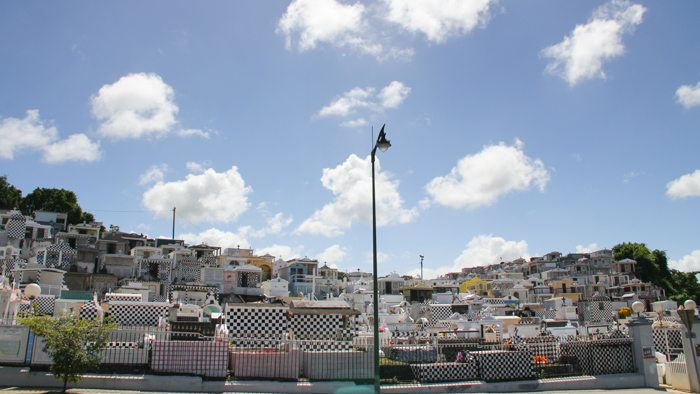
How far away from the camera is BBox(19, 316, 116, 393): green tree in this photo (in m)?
12.9

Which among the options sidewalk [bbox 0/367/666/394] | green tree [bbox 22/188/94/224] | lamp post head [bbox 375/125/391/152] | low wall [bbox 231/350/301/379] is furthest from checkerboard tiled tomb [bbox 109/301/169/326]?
green tree [bbox 22/188/94/224]

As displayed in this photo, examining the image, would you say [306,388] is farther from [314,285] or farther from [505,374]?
[314,285]

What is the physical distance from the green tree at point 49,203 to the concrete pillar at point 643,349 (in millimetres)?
73932

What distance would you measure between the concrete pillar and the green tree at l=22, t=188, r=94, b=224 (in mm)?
73932

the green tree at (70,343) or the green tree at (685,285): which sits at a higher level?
the green tree at (685,285)

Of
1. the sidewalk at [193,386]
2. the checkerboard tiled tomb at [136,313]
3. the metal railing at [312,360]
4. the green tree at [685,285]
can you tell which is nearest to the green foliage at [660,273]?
the green tree at [685,285]

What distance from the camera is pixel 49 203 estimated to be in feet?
231

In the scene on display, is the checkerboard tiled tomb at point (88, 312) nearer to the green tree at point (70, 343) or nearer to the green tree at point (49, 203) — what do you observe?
the green tree at point (70, 343)

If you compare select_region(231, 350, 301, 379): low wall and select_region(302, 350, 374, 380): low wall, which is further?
select_region(302, 350, 374, 380): low wall

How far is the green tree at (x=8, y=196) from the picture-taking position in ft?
221

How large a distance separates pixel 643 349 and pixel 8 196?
79.4 m

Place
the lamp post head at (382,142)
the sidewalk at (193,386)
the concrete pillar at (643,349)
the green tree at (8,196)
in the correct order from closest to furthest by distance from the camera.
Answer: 1. the lamp post head at (382,142)
2. the sidewalk at (193,386)
3. the concrete pillar at (643,349)
4. the green tree at (8,196)

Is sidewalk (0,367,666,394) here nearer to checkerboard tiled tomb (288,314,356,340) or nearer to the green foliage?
checkerboard tiled tomb (288,314,356,340)

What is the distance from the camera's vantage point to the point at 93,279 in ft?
161
